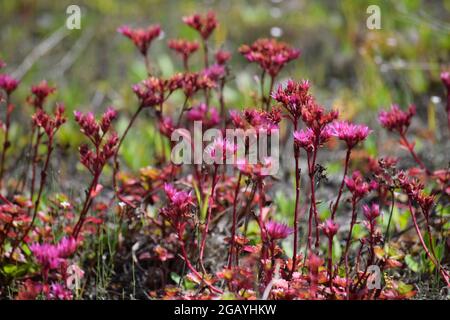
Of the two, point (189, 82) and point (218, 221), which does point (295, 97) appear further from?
point (218, 221)

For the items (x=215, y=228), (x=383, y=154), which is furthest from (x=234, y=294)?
(x=383, y=154)

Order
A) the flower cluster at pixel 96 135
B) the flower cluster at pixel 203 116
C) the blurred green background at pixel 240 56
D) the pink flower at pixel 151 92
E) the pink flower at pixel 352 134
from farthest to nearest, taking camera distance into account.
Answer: the blurred green background at pixel 240 56 → the flower cluster at pixel 203 116 → the pink flower at pixel 151 92 → the flower cluster at pixel 96 135 → the pink flower at pixel 352 134

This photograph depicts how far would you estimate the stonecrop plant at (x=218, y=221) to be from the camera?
6.95ft

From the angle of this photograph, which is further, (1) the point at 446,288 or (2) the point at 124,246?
(2) the point at 124,246

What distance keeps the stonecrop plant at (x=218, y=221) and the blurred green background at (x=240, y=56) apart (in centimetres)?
113

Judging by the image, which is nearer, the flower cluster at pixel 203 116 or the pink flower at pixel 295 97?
the pink flower at pixel 295 97

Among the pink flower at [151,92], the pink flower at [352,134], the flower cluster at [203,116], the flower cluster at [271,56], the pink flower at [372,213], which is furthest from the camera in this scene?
the flower cluster at [203,116]

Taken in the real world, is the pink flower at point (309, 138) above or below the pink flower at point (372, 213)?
above

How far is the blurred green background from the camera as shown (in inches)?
183

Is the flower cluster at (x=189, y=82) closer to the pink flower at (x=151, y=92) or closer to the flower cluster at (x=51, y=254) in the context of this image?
the pink flower at (x=151, y=92)

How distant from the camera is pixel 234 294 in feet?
6.70

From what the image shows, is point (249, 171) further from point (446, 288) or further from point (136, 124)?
point (136, 124)

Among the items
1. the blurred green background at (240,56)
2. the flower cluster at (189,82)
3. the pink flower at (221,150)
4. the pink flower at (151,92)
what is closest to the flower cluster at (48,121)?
the pink flower at (151,92)

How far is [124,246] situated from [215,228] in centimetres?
42
